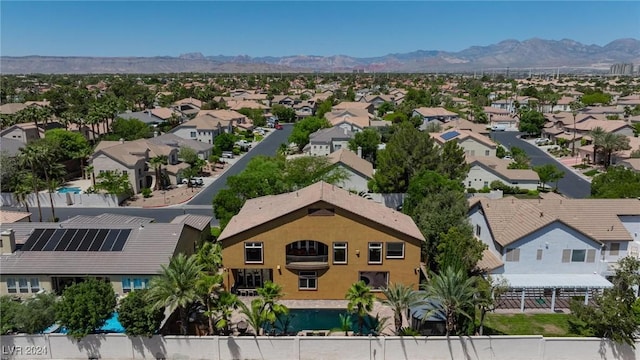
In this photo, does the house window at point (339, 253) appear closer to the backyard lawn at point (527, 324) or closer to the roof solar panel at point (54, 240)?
the backyard lawn at point (527, 324)

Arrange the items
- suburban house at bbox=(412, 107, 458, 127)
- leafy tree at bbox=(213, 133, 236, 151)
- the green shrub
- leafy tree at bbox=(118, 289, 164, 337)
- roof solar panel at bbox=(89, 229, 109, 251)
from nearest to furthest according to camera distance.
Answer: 1. leafy tree at bbox=(118, 289, 164, 337)
2. roof solar panel at bbox=(89, 229, 109, 251)
3. the green shrub
4. leafy tree at bbox=(213, 133, 236, 151)
5. suburban house at bbox=(412, 107, 458, 127)

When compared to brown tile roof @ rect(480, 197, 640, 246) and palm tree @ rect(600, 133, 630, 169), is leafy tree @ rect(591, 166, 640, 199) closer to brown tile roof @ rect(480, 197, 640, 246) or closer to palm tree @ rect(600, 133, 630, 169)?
brown tile roof @ rect(480, 197, 640, 246)

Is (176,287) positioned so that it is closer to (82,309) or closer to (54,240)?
(82,309)

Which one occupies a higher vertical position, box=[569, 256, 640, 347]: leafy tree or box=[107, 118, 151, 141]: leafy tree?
box=[107, 118, 151, 141]: leafy tree

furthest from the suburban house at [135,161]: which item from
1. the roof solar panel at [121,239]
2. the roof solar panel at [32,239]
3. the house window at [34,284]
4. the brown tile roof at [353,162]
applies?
the house window at [34,284]

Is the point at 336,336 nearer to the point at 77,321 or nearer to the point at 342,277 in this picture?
the point at 342,277

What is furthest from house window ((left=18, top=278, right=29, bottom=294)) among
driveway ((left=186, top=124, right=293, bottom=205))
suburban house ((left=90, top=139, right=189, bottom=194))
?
suburban house ((left=90, top=139, right=189, bottom=194))

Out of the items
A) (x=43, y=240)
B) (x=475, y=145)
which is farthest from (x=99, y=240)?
(x=475, y=145)

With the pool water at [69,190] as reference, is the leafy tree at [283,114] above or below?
above
